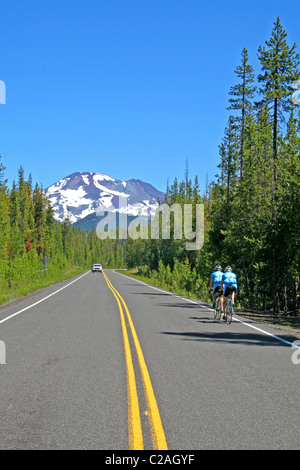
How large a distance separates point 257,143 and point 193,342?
77.1 ft

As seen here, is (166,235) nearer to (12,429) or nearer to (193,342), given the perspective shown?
(193,342)

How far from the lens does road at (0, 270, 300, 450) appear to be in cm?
486

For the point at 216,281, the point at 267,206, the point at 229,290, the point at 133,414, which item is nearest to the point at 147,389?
the point at 133,414

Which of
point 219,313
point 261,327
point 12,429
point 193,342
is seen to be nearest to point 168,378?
point 12,429

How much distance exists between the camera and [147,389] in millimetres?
6781

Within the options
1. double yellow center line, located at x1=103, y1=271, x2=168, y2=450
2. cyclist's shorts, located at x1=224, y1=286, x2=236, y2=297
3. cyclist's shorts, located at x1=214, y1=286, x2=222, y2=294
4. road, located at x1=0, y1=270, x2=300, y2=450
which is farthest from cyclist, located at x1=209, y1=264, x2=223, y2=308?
double yellow center line, located at x1=103, y1=271, x2=168, y2=450

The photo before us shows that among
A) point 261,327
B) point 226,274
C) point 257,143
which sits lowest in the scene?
point 261,327

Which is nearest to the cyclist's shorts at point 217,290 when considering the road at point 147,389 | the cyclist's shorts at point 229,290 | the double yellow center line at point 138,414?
the cyclist's shorts at point 229,290

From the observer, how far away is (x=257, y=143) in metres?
31.9

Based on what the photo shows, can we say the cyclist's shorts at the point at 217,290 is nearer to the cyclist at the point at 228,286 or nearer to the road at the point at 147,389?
the cyclist at the point at 228,286

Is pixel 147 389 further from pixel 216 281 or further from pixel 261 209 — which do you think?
pixel 261 209

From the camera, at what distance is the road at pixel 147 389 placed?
4.86m

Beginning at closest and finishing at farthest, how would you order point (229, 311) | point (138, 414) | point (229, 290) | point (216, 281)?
point (138, 414), point (229, 311), point (229, 290), point (216, 281)

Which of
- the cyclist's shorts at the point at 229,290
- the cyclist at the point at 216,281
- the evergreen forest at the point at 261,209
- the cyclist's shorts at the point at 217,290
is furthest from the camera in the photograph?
the evergreen forest at the point at 261,209
